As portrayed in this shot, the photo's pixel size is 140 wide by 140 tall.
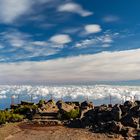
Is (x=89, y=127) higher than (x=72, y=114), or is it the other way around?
(x=72, y=114)

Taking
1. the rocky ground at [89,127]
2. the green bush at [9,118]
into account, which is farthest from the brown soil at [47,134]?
the green bush at [9,118]

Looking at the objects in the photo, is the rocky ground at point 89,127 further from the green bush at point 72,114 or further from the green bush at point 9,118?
the green bush at point 9,118

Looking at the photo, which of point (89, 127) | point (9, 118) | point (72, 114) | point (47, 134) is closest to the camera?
point (47, 134)

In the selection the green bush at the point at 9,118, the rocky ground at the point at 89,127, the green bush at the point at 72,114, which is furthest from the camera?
the green bush at the point at 9,118

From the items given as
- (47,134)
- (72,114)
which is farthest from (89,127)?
(72,114)

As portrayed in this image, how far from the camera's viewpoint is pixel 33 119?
11325 cm

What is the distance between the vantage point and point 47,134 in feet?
289

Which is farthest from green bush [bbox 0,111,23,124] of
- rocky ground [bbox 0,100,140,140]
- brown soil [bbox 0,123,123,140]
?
brown soil [bbox 0,123,123,140]

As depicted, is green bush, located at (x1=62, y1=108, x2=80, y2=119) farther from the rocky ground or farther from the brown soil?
the brown soil

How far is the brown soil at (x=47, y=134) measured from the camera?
83.4 meters

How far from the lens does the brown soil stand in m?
83.4

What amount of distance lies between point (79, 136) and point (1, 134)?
19.4m

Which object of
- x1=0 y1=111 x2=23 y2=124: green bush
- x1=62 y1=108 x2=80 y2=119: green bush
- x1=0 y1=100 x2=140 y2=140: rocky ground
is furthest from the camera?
x1=0 y1=111 x2=23 y2=124: green bush

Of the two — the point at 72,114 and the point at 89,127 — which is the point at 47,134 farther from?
the point at 72,114
